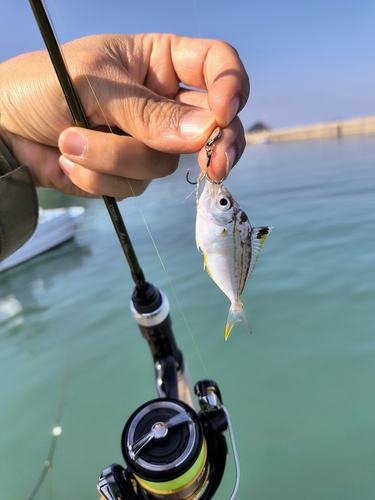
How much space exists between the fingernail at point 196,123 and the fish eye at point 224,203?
0.26 m

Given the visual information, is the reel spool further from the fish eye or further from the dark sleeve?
the dark sleeve

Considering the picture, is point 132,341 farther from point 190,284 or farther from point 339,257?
point 339,257

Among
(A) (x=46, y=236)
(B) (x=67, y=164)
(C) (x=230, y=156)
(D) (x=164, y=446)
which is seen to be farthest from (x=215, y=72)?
(A) (x=46, y=236)

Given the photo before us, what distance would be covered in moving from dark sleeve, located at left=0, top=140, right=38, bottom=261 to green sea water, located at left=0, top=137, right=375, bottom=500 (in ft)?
5.56

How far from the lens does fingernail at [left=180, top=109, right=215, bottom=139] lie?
1.29m

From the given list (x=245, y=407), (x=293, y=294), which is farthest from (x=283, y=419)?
(x=293, y=294)

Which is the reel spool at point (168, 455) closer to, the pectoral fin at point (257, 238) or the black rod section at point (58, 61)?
the pectoral fin at point (257, 238)

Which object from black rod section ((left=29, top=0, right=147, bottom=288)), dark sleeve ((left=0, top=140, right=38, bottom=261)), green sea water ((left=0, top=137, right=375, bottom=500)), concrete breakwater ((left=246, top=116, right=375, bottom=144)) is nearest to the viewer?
black rod section ((left=29, top=0, right=147, bottom=288))

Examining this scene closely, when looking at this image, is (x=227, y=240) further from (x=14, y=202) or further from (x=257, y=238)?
(x=14, y=202)

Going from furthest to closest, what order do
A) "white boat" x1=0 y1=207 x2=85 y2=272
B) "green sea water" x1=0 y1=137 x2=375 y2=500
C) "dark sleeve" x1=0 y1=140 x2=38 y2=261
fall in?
"white boat" x1=0 y1=207 x2=85 y2=272 → "green sea water" x1=0 y1=137 x2=375 y2=500 → "dark sleeve" x1=0 y1=140 x2=38 y2=261

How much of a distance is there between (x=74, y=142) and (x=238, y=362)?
2.34m

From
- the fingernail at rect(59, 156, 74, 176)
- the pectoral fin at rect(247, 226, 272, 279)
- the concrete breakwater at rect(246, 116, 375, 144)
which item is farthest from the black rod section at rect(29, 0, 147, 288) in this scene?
the concrete breakwater at rect(246, 116, 375, 144)

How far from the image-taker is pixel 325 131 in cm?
2611

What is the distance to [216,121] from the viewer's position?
129 cm
